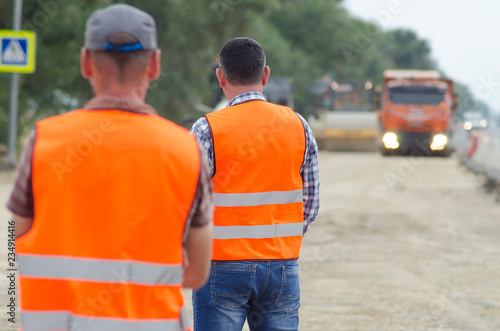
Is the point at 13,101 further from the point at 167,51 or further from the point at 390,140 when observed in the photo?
the point at 390,140

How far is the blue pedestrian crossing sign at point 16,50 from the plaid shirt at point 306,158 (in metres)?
14.8

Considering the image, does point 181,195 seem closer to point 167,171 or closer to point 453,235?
point 167,171

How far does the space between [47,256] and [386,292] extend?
6.22 metres

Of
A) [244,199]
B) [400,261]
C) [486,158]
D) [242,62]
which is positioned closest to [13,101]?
[400,261]

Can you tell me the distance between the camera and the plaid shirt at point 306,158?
11.1 ft

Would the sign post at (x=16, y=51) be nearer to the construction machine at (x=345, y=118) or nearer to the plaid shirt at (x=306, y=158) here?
the plaid shirt at (x=306, y=158)

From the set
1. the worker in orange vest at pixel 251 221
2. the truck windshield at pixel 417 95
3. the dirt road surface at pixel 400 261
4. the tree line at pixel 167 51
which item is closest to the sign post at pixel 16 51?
the tree line at pixel 167 51

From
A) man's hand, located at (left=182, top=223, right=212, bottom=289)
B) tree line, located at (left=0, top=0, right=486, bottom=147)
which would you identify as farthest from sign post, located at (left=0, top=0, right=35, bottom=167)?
man's hand, located at (left=182, top=223, right=212, bottom=289)

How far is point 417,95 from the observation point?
33.2 m

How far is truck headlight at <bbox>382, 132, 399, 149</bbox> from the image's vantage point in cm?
3281

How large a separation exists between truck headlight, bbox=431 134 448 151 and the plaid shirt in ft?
97.8

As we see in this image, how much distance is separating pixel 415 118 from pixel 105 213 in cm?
3118

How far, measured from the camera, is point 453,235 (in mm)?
12141

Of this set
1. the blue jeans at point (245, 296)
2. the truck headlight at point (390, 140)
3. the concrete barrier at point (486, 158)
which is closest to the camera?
the blue jeans at point (245, 296)
